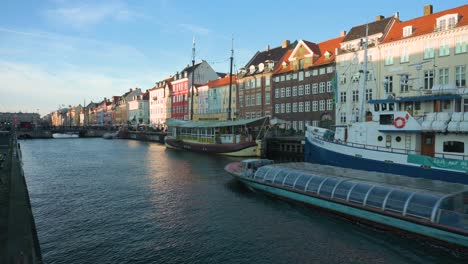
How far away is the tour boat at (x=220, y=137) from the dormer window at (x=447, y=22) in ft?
83.3

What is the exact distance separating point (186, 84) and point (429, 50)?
2702 inches

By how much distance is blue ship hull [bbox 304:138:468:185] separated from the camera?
2150cm

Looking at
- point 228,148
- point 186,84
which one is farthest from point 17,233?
point 186,84

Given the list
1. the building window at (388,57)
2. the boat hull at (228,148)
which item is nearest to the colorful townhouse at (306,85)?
the building window at (388,57)

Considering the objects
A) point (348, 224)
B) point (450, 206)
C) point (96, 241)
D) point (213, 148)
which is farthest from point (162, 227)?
point (213, 148)

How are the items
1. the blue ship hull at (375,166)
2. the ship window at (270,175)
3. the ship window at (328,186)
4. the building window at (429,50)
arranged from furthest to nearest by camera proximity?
the building window at (429,50)
the ship window at (270,175)
the blue ship hull at (375,166)
the ship window at (328,186)

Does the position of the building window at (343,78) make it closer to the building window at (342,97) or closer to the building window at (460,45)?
the building window at (342,97)

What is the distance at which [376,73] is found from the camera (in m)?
47.4

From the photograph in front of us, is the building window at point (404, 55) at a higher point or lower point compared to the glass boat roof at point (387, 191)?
higher

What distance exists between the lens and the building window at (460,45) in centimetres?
3766

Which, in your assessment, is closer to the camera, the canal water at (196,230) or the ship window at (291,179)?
the canal water at (196,230)

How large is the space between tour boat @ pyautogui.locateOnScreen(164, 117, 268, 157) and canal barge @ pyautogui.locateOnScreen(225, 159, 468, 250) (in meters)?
25.4

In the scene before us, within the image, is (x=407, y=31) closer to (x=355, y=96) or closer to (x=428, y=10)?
(x=428, y=10)

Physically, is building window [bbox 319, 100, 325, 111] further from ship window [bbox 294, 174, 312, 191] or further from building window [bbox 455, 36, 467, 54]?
ship window [bbox 294, 174, 312, 191]
